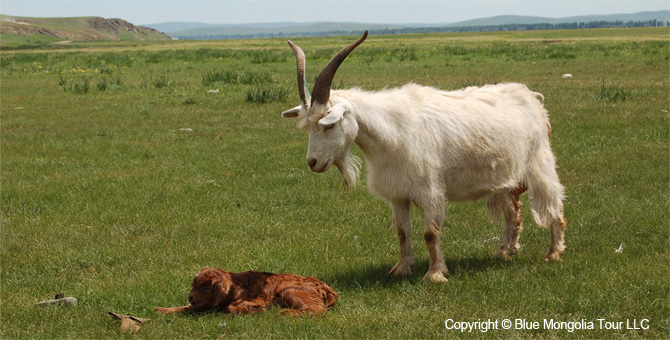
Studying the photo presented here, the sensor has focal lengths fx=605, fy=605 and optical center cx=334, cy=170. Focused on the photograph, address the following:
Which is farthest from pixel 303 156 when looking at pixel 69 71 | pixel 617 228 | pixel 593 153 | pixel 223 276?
pixel 69 71

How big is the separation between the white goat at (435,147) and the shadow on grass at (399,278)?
0.41ft

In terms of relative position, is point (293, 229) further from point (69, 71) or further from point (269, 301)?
point (69, 71)

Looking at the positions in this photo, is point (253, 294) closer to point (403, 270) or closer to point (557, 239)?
point (403, 270)

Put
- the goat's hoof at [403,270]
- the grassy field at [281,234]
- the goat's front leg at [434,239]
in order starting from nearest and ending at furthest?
1. the grassy field at [281,234]
2. the goat's front leg at [434,239]
3. the goat's hoof at [403,270]

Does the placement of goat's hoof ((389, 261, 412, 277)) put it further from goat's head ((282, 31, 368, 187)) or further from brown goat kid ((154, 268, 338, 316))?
goat's head ((282, 31, 368, 187))

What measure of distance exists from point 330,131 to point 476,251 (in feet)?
8.00

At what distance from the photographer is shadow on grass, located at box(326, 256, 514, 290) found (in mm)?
5590

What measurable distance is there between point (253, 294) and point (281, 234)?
7.43 ft

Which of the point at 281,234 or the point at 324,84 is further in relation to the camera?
the point at 281,234

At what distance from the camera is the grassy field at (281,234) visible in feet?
15.8

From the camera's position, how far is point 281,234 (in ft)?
23.5

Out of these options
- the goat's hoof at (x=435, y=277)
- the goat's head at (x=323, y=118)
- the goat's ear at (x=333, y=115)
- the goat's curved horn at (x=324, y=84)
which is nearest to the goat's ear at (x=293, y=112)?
the goat's head at (x=323, y=118)

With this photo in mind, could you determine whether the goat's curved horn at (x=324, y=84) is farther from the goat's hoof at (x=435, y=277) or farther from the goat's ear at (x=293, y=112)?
the goat's hoof at (x=435, y=277)

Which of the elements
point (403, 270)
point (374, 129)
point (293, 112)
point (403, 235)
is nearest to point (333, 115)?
point (293, 112)
